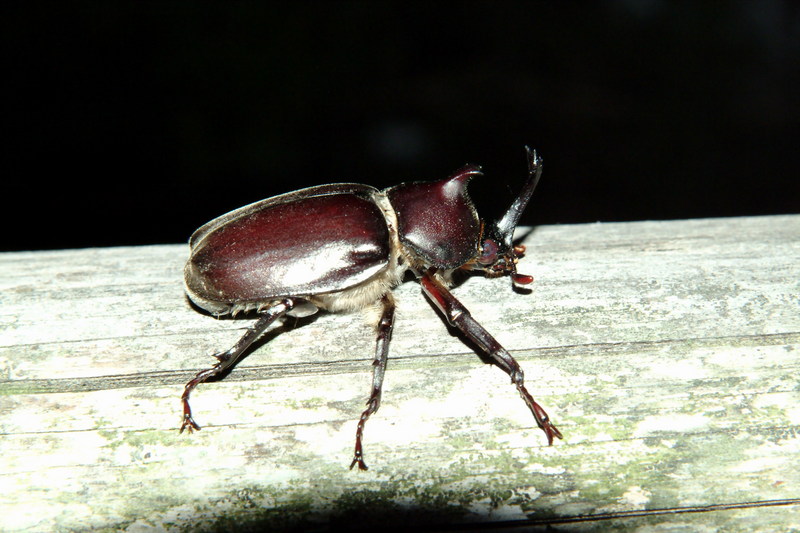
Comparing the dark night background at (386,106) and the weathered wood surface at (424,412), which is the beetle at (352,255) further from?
the dark night background at (386,106)

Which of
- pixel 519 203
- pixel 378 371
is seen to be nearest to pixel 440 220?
pixel 519 203

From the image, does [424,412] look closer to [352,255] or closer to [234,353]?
[234,353]

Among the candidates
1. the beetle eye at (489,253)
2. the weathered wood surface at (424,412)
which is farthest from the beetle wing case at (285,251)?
the beetle eye at (489,253)

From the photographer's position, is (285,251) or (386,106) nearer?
(285,251)

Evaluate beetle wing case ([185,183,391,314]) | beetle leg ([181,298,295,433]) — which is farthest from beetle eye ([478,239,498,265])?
beetle leg ([181,298,295,433])

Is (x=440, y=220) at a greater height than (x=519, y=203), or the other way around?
(x=519, y=203)
